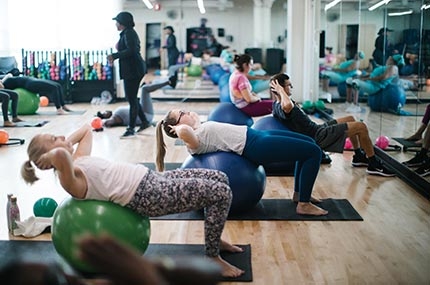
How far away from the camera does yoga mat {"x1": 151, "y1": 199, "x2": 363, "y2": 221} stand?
163 inches

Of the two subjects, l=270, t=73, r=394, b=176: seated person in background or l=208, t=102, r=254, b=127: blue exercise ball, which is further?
l=208, t=102, r=254, b=127: blue exercise ball

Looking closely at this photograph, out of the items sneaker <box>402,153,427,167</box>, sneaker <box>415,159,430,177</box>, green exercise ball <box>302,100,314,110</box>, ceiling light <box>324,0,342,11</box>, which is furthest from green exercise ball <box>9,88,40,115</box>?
sneaker <box>415,159,430,177</box>

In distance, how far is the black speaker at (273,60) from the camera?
11319 mm

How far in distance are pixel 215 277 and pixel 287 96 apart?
12.3 ft

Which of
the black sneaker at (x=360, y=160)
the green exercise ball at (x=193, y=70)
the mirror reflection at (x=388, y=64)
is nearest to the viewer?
the mirror reflection at (x=388, y=64)

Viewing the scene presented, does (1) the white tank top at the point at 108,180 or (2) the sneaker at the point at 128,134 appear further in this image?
(2) the sneaker at the point at 128,134

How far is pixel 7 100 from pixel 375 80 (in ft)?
16.1

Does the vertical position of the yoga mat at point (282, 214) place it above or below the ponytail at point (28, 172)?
below

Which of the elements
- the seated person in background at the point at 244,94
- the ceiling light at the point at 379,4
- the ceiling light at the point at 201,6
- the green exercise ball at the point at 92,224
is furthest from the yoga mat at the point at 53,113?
the green exercise ball at the point at 92,224

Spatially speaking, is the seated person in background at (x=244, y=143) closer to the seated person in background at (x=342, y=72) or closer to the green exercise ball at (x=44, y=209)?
the green exercise ball at (x=44, y=209)

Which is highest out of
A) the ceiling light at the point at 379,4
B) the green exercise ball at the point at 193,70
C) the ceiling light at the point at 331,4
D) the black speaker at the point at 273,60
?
the ceiling light at the point at 331,4

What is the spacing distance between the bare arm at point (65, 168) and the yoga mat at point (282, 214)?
1307 millimetres

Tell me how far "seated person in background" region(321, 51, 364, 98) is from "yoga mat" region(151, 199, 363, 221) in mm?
3181

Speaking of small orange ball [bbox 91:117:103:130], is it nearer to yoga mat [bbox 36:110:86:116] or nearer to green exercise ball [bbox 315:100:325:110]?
yoga mat [bbox 36:110:86:116]
